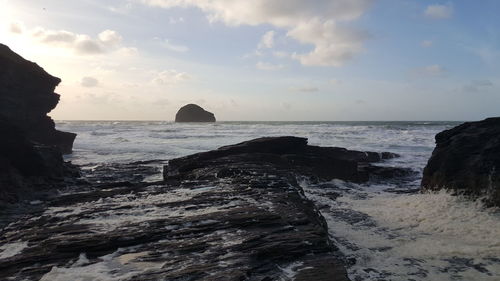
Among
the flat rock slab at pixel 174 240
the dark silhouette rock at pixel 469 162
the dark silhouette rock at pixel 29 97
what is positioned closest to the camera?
the flat rock slab at pixel 174 240

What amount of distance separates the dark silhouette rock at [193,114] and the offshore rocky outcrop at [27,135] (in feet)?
403

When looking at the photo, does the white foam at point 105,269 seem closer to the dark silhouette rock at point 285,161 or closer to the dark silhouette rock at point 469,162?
the dark silhouette rock at point 285,161

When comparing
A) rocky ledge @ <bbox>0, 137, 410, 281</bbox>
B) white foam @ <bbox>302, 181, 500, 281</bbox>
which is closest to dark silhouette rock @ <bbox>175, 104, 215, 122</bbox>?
white foam @ <bbox>302, 181, 500, 281</bbox>

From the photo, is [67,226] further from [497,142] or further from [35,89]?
[35,89]

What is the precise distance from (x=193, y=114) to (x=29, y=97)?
12671 centimetres

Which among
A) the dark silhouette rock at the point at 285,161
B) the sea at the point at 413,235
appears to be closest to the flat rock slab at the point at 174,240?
the sea at the point at 413,235

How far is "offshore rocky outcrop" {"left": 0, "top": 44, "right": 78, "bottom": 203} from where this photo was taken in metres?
14.2

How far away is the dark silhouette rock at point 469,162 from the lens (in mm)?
12594

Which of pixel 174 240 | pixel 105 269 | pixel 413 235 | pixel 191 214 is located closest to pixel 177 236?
pixel 174 240

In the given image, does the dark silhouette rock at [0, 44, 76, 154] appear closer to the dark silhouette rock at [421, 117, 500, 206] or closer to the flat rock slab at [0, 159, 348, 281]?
the flat rock slab at [0, 159, 348, 281]

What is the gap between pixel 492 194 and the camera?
1197 centimetres

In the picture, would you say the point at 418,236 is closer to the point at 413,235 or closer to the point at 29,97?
the point at 413,235

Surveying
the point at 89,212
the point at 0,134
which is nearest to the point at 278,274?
the point at 89,212

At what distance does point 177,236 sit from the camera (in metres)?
7.28
